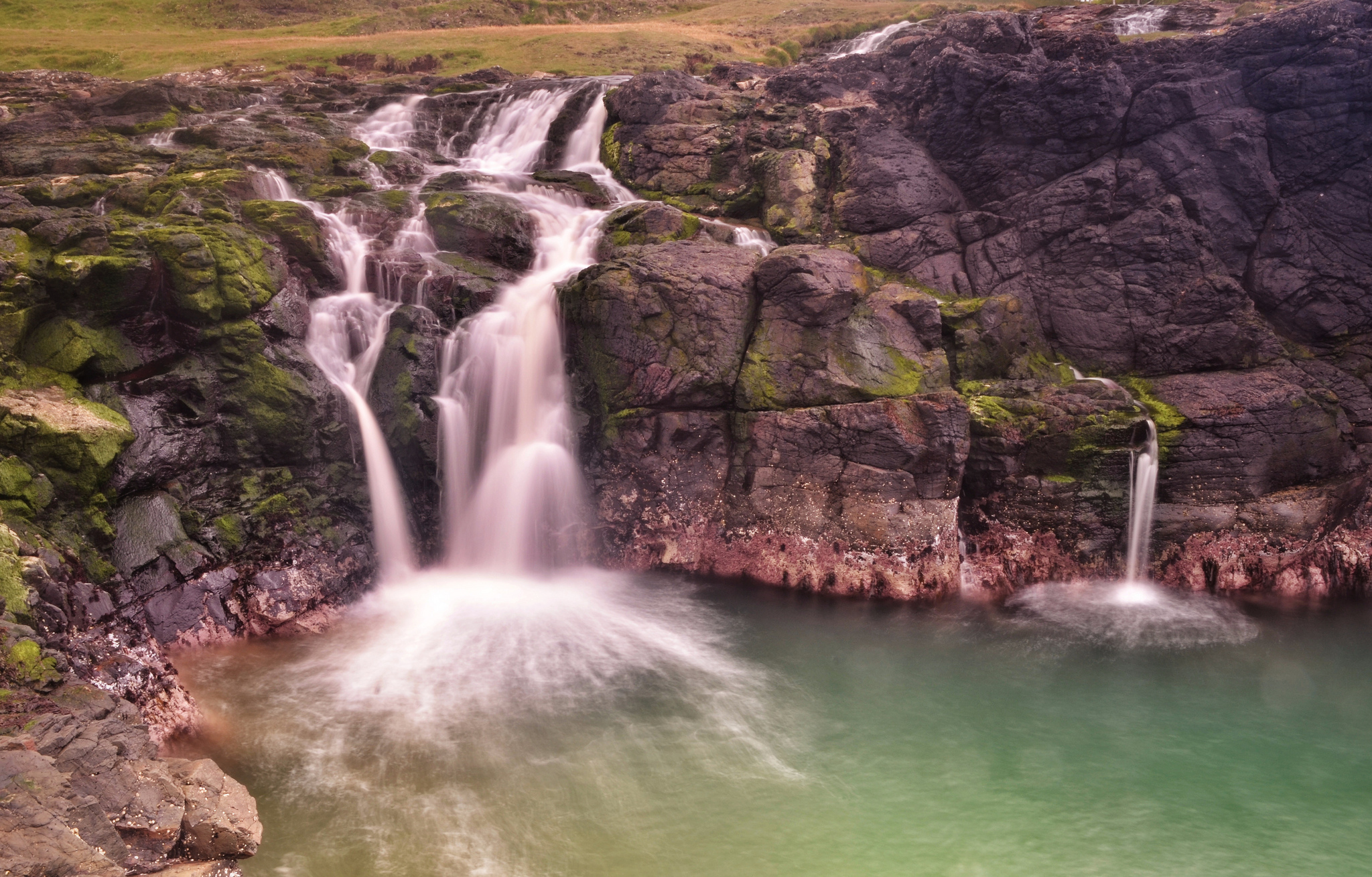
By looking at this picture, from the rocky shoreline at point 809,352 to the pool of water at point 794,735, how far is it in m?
1.04

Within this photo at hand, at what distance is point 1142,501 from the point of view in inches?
605

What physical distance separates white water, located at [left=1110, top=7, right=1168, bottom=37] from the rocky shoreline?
449 cm

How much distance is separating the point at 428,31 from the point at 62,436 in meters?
42.2

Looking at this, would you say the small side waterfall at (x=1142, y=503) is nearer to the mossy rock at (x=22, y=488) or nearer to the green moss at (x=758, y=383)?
the green moss at (x=758, y=383)

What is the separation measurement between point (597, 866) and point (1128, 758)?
719 centimetres

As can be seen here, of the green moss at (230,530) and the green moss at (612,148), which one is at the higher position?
the green moss at (612,148)

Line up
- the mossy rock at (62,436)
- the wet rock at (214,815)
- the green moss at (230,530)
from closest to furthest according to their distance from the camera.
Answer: the wet rock at (214,815) → the mossy rock at (62,436) → the green moss at (230,530)

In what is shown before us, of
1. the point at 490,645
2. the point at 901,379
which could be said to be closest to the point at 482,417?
the point at 490,645

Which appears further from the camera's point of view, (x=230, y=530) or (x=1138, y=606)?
(x=1138, y=606)

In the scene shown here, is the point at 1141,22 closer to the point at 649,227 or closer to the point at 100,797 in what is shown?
the point at 649,227

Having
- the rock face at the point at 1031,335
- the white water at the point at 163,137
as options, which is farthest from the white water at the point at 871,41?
the white water at the point at 163,137

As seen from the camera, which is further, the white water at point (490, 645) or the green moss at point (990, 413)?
the green moss at point (990, 413)

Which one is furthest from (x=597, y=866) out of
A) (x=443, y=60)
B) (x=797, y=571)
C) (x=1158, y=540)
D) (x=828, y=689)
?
(x=443, y=60)

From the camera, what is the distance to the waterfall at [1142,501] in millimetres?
15273
